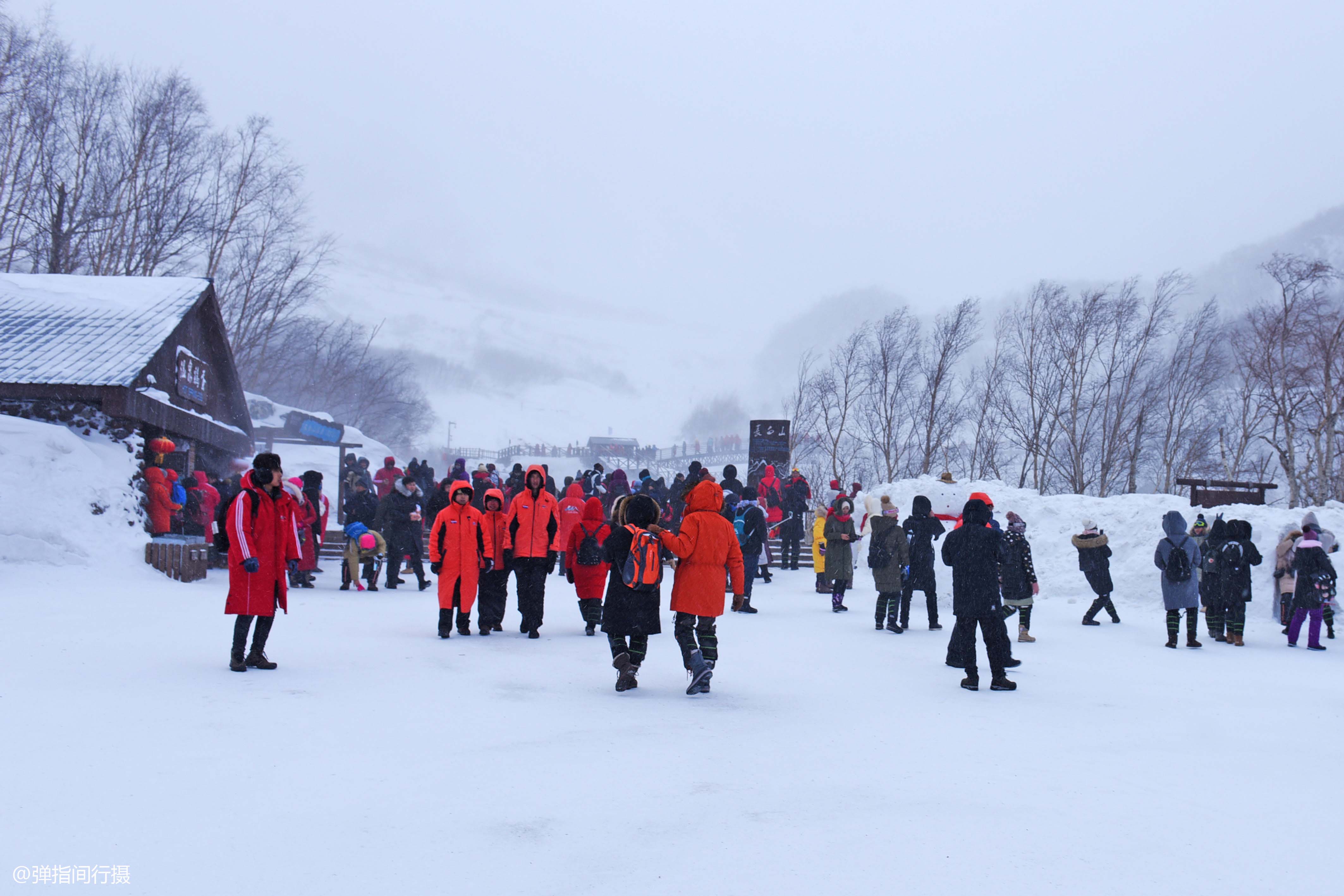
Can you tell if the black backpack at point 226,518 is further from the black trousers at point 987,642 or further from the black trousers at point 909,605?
the black trousers at point 909,605

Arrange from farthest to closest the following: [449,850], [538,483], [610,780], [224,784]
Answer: [538,483] → [610,780] → [224,784] → [449,850]

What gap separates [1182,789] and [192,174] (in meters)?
38.6

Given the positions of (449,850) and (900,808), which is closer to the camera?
(449,850)

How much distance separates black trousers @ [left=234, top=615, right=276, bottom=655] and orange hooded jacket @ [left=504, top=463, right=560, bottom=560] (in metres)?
2.93

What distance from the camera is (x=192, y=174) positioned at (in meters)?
34.5

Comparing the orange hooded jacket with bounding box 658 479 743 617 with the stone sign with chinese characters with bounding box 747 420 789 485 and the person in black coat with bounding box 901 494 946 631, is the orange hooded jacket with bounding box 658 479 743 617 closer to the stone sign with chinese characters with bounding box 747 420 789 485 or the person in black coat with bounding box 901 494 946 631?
the person in black coat with bounding box 901 494 946 631

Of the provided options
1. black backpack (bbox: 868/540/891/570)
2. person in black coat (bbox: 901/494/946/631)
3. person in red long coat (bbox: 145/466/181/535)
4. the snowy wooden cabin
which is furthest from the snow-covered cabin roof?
person in black coat (bbox: 901/494/946/631)

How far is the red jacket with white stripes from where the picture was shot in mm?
7160

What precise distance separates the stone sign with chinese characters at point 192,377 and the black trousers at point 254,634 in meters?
13.8

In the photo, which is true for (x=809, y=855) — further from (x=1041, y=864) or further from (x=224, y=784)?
(x=224, y=784)

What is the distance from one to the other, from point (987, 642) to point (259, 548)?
6373 millimetres

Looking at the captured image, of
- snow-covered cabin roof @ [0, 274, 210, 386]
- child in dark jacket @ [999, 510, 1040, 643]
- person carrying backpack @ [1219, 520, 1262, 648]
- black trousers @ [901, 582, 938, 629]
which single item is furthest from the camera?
snow-covered cabin roof @ [0, 274, 210, 386]

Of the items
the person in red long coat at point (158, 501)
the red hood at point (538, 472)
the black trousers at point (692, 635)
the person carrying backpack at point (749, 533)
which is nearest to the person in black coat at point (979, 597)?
the black trousers at point (692, 635)

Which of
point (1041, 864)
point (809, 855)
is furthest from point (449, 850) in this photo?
point (1041, 864)
